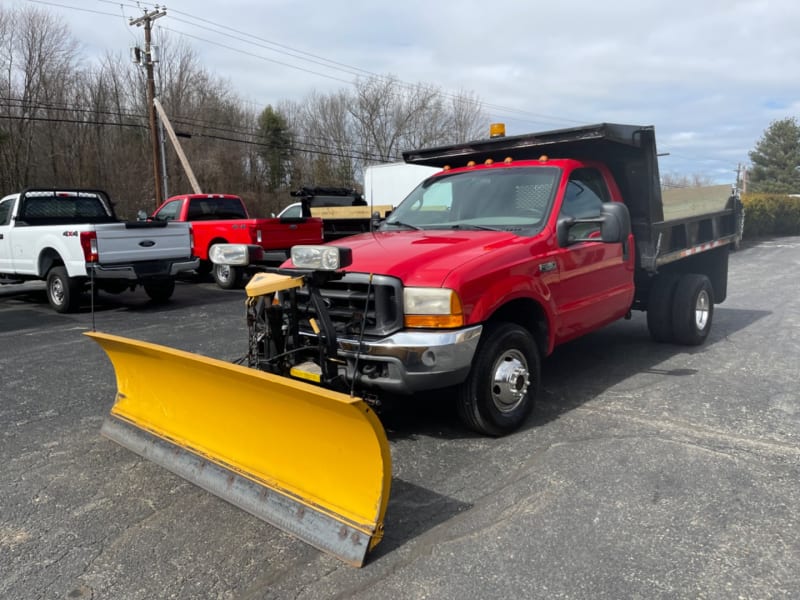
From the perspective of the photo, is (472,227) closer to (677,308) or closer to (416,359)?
(416,359)

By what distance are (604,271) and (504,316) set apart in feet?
4.42

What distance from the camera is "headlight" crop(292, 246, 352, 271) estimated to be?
346 centimetres

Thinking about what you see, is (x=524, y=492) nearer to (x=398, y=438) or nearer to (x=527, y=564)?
(x=527, y=564)

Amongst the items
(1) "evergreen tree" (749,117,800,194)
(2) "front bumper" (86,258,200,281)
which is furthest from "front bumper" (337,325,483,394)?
(1) "evergreen tree" (749,117,800,194)

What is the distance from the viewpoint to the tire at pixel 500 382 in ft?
13.2

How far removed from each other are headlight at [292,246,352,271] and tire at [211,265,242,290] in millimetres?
9500

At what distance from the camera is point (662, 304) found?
6.71 m

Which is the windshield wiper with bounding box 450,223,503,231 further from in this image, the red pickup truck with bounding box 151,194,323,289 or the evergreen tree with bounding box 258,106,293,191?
the evergreen tree with bounding box 258,106,293,191

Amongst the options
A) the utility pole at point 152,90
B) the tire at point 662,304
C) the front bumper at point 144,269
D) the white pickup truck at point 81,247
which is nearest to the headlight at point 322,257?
the tire at point 662,304

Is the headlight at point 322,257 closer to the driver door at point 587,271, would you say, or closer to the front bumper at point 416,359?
the front bumper at point 416,359

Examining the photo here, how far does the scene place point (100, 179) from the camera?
108ft

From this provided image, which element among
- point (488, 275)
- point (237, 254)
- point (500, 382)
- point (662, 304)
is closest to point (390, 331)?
point (488, 275)

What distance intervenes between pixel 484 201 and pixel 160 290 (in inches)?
308

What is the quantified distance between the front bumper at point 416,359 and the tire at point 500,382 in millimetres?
225
